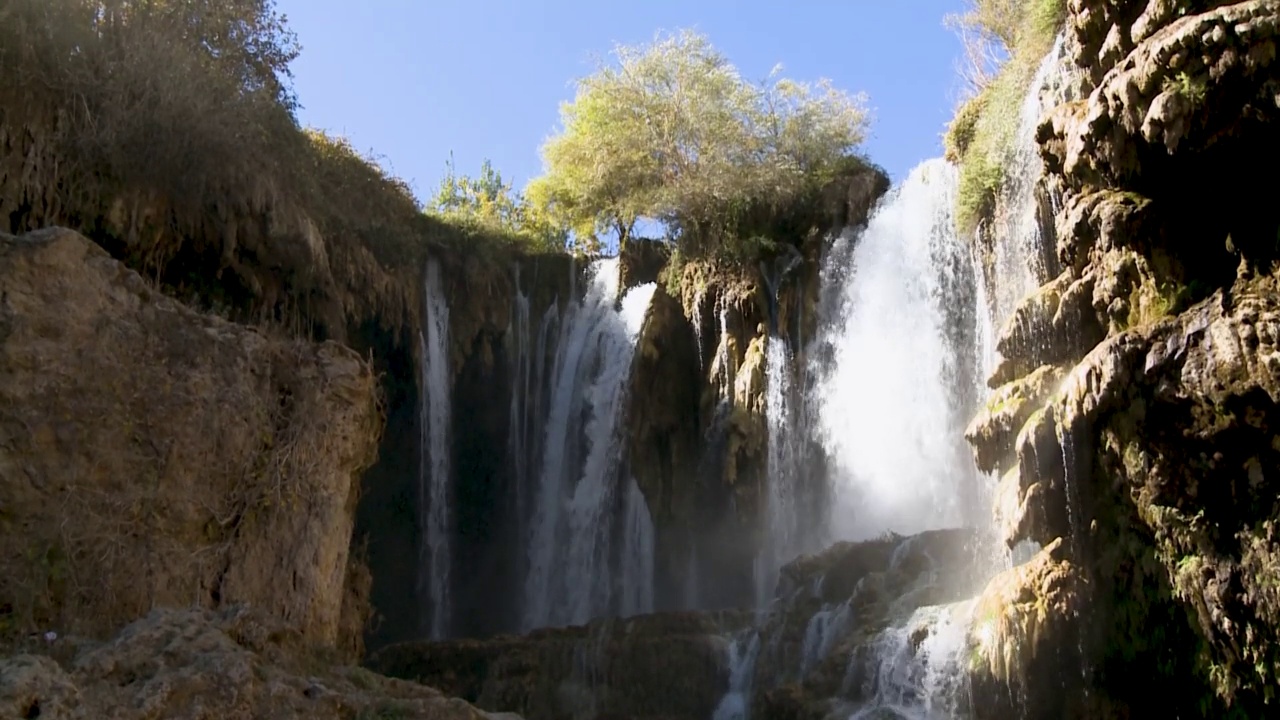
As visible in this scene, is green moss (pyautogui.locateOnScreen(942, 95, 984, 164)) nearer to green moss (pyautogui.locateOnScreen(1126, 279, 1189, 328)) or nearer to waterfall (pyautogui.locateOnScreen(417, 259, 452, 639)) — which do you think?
green moss (pyautogui.locateOnScreen(1126, 279, 1189, 328))

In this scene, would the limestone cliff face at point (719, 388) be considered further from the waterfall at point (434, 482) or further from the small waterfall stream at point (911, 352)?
the waterfall at point (434, 482)

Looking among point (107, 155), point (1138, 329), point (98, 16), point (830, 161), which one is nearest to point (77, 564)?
point (107, 155)

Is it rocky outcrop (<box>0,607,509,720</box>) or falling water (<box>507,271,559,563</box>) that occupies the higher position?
falling water (<box>507,271,559,563</box>)

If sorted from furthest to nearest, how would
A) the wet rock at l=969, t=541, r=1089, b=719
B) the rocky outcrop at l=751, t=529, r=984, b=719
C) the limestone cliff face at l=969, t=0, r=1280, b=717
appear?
the rocky outcrop at l=751, t=529, r=984, b=719 → the wet rock at l=969, t=541, r=1089, b=719 → the limestone cliff face at l=969, t=0, r=1280, b=717

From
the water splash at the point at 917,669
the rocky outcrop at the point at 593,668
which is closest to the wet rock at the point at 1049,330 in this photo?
the water splash at the point at 917,669

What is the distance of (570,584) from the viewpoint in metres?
24.3

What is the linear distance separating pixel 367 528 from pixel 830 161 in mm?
12320

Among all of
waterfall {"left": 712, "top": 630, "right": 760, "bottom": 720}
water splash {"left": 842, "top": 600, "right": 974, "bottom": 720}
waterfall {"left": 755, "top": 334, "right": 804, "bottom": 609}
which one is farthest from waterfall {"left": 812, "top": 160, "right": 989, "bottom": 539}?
water splash {"left": 842, "top": 600, "right": 974, "bottom": 720}

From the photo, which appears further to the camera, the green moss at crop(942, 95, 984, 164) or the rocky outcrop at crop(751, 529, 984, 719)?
the green moss at crop(942, 95, 984, 164)

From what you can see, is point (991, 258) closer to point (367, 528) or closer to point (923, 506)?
point (923, 506)

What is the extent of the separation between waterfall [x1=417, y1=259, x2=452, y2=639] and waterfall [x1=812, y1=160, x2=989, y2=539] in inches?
295

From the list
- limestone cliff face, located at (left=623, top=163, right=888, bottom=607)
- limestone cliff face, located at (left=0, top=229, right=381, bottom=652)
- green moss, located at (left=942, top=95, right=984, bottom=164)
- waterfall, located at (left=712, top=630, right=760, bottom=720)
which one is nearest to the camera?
limestone cliff face, located at (left=0, top=229, right=381, bottom=652)

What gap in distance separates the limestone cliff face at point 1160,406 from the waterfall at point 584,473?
1170 cm

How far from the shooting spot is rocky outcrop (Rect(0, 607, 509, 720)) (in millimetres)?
6324
